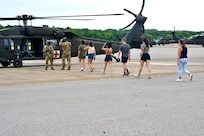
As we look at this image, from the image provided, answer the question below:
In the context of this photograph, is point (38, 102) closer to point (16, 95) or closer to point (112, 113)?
point (16, 95)

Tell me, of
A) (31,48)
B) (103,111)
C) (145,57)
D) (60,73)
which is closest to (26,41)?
(31,48)

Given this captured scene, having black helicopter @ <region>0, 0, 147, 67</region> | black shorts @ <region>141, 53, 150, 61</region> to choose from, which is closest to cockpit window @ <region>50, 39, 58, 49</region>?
black helicopter @ <region>0, 0, 147, 67</region>

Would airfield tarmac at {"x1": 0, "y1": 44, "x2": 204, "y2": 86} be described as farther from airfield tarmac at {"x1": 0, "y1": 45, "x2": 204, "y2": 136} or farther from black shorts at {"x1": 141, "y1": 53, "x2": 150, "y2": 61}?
airfield tarmac at {"x1": 0, "y1": 45, "x2": 204, "y2": 136}

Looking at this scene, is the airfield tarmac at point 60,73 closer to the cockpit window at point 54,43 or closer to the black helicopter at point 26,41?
the black helicopter at point 26,41

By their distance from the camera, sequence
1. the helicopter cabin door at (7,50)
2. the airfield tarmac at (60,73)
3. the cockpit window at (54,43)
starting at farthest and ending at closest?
the cockpit window at (54,43)
the helicopter cabin door at (7,50)
the airfield tarmac at (60,73)

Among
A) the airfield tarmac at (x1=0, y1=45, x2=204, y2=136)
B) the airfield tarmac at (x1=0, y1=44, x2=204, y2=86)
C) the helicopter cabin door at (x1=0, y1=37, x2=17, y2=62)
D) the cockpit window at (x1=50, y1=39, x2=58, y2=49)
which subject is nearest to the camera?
the airfield tarmac at (x1=0, y1=45, x2=204, y2=136)

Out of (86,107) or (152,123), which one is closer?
(152,123)

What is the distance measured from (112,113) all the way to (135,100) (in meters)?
1.85

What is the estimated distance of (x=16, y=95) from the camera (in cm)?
1060

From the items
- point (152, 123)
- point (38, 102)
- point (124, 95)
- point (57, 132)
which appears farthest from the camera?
point (124, 95)

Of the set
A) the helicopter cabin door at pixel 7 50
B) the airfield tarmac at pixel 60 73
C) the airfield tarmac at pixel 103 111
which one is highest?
the helicopter cabin door at pixel 7 50

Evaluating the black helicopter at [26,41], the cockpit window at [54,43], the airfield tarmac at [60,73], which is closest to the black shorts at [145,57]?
the airfield tarmac at [60,73]

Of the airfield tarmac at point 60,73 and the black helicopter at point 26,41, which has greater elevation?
the black helicopter at point 26,41

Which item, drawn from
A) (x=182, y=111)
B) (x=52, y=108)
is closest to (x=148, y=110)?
(x=182, y=111)
